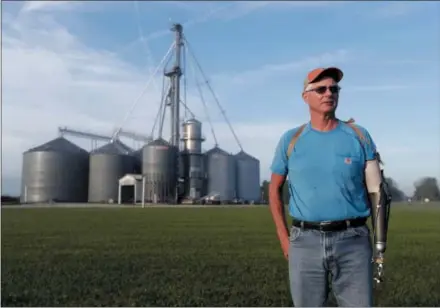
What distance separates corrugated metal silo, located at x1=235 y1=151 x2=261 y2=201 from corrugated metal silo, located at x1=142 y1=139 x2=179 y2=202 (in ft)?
45.2

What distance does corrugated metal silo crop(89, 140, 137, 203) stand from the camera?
87.2 meters

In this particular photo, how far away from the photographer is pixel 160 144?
86.9 meters

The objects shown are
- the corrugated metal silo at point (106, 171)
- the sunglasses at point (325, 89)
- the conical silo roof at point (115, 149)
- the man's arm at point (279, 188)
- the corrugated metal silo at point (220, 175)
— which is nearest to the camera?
the sunglasses at point (325, 89)

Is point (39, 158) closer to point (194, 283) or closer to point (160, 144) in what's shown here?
point (160, 144)

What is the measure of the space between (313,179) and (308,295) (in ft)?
2.27

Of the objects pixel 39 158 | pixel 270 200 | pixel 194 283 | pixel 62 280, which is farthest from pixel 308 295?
pixel 39 158

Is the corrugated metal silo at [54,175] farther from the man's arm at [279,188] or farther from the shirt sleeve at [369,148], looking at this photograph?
the shirt sleeve at [369,148]

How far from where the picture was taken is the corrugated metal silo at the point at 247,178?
9719cm

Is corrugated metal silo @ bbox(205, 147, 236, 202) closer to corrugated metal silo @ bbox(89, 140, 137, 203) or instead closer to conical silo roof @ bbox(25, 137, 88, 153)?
corrugated metal silo @ bbox(89, 140, 137, 203)

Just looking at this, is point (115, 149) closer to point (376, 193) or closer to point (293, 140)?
point (293, 140)

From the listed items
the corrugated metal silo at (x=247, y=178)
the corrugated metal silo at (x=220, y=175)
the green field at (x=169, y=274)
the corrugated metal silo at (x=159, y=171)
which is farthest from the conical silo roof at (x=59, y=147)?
the green field at (x=169, y=274)

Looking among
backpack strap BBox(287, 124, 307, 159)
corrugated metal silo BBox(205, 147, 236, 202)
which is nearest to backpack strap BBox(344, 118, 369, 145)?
backpack strap BBox(287, 124, 307, 159)

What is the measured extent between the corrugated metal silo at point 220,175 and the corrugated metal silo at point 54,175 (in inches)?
760

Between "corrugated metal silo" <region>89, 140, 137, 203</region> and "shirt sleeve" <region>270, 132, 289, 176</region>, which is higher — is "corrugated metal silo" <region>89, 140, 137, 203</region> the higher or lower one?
the higher one
